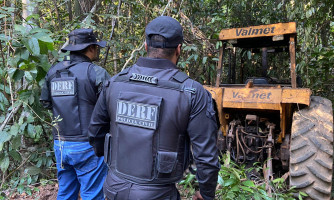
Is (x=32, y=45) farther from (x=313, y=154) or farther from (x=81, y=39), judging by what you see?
(x=313, y=154)

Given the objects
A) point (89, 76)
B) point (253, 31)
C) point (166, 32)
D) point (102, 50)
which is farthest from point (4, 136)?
point (102, 50)

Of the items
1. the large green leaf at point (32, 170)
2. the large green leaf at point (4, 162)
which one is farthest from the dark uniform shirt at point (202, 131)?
the large green leaf at point (32, 170)

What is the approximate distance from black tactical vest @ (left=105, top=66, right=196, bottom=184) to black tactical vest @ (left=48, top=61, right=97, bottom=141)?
0.94m

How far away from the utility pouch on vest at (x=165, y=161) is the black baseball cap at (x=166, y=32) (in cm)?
60

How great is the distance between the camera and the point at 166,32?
60.3 inches

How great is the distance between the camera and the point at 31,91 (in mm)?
2771

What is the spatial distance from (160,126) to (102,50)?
174 inches

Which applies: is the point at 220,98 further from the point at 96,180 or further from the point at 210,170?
the point at 210,170

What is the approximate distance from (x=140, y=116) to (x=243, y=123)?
2639mm

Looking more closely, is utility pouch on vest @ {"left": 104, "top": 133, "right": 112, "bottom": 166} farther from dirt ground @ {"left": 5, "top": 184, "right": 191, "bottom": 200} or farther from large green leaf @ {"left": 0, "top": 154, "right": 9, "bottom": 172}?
dirt ground @ {"left": 5, "top": 184, "right": 191, "bottom": 200}

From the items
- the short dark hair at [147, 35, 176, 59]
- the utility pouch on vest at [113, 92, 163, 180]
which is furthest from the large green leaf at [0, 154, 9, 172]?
the short dark hair at [147, 35, 176, 59]

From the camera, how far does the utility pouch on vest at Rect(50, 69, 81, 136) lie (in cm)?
242

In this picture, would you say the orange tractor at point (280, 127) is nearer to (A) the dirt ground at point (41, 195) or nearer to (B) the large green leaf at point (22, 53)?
(A) the dirt ground at point (41, 195)

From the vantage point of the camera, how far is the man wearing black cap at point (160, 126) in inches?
59.6
